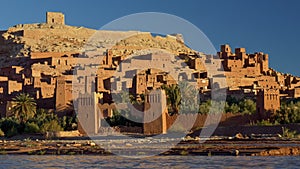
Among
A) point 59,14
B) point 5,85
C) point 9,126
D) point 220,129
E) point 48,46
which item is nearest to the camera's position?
point 220,129

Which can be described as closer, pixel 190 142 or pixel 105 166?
pixel 105 166

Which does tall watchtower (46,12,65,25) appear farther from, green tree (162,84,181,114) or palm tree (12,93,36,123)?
green tree (162,84,181,114)

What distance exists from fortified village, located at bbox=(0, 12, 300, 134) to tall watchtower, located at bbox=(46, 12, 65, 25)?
6384 millimetres

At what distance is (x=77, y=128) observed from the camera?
39.7 metres

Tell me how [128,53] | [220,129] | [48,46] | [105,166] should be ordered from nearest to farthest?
[105,166], [220,129], [128,53], [48,46]

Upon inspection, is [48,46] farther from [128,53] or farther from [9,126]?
[9,126]

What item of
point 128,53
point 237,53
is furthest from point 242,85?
point 128,53

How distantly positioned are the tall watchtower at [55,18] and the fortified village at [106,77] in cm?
638

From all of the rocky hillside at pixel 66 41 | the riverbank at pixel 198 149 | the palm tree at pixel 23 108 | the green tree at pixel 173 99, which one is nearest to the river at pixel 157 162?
the riverbank at pixel 198 149

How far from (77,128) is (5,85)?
1301 cm

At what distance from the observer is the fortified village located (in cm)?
3862

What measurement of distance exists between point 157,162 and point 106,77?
3299 cm

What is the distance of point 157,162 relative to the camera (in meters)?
21.4

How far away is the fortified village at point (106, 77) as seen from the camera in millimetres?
38625
